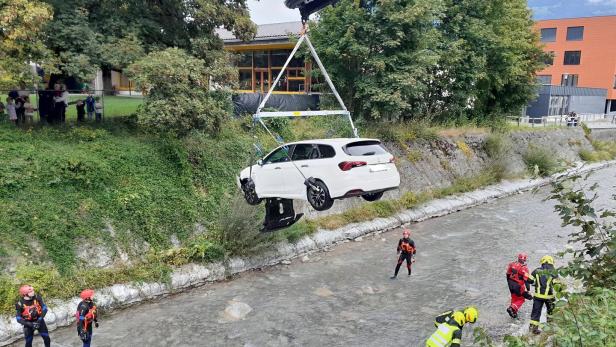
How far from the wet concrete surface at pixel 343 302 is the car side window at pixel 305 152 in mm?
4404

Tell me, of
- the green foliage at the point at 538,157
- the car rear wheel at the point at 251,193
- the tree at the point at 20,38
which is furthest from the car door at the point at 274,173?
A: the green foliage at the point at 538,157

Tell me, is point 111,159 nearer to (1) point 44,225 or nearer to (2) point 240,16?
(1) point 44,225

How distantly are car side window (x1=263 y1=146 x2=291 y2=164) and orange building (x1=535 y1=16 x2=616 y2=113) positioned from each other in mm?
53219

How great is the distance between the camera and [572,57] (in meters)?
57.3

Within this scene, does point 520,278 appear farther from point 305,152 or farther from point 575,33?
point 575,33

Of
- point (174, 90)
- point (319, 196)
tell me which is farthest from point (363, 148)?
point (174, 90)

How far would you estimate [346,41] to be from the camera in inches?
842

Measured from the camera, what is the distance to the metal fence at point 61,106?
595 inches

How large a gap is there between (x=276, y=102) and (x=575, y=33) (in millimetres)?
49912

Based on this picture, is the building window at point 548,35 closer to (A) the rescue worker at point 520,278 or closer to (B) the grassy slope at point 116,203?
(B) the grassy slope at point 116,203

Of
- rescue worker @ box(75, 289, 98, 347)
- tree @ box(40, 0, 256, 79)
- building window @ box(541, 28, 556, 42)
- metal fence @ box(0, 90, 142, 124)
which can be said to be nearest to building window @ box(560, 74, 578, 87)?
building window @ box(541, 28, 556, 42)

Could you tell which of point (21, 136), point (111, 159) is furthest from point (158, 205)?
point (21, 136)

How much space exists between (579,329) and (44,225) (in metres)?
12.2

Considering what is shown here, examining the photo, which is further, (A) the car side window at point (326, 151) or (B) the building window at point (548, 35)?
(B) the building window at point (548, 35)
